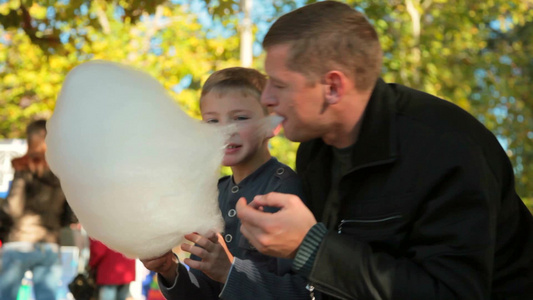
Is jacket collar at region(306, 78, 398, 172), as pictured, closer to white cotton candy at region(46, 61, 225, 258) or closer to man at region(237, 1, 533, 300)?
man at region(237, 1, 533, 300)

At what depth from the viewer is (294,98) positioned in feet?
6.52

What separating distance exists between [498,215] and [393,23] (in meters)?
14.1

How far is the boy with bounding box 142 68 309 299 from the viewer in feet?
7.23

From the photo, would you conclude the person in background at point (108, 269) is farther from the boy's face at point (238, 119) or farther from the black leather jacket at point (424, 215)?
the black leather jacket at point (424, 215)

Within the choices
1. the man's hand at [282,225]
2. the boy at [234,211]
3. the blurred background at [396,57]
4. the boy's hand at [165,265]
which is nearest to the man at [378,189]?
the man's hand at [282,225]

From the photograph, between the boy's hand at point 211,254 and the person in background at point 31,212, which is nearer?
the boy's hand at point 211,254

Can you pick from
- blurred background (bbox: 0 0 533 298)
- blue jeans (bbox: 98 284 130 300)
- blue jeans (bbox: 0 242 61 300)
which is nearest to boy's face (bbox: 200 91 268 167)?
blue jeans (bbox: 0 242 61 300)

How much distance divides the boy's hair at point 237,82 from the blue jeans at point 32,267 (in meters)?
3.68

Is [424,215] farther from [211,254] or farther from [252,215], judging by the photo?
[211,254]

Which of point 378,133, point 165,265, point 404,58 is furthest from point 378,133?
point 404,58

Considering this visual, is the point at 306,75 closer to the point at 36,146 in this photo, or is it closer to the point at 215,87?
the point at 215,87

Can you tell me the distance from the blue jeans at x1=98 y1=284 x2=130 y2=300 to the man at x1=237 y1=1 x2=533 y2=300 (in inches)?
195

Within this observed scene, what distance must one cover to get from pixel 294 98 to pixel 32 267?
4536mm

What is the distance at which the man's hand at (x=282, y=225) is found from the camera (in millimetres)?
1769
